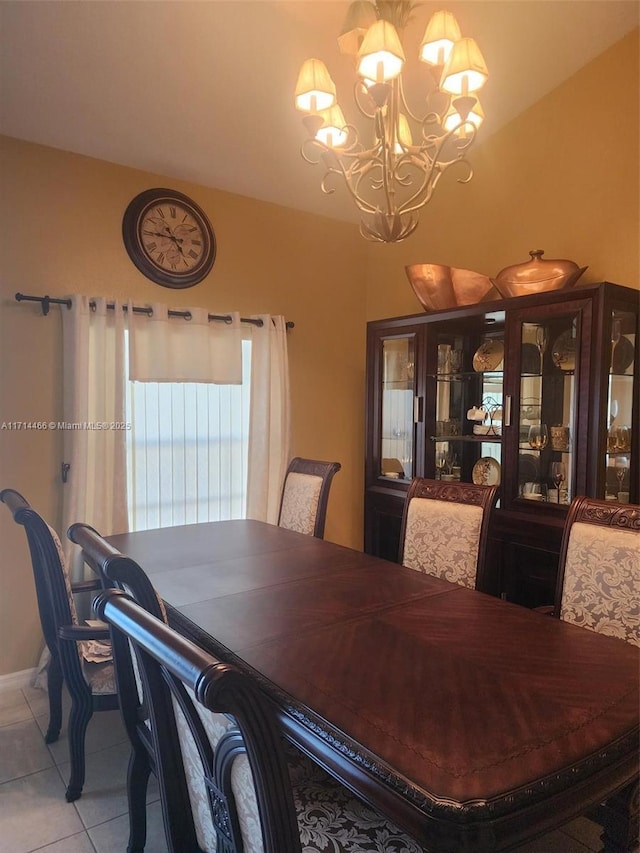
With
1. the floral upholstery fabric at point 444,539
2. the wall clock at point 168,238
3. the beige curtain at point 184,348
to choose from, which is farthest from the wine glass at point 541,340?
the wall clock at point 168,238

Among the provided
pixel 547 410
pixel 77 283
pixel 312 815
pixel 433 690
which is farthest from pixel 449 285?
pixel 312 815

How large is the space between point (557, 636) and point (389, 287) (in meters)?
2.87

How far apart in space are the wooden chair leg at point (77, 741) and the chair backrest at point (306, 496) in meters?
1.32

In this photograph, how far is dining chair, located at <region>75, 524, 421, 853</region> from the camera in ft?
2.67

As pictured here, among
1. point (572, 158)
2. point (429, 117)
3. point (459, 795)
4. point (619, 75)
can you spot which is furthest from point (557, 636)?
point (619, 75)

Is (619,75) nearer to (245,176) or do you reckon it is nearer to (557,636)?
(245,176)

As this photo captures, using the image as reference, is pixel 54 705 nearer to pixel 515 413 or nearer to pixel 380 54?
pixel 515 413

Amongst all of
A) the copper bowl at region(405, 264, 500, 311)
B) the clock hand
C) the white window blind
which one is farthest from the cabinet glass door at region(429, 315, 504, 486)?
the clock hand

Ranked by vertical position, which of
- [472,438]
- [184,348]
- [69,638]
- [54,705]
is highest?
[184,348]

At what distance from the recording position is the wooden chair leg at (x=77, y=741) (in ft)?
6.46

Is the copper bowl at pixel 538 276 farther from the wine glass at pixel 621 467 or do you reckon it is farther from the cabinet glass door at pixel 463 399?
the wine glass at pixel 621 467

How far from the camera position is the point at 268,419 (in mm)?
3467

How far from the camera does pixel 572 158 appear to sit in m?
2.89

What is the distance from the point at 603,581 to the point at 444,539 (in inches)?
25.7
